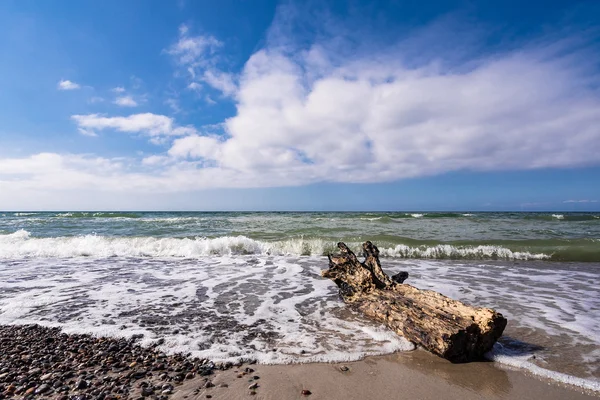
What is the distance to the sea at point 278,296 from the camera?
3861mm

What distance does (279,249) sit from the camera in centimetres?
1303

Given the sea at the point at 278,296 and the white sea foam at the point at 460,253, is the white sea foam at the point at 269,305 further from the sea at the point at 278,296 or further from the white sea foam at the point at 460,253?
the white sea foam at the point at 460,253

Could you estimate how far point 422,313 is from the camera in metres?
4.02

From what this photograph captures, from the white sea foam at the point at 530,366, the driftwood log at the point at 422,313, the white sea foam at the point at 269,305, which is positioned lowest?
the white sea foam at the point at 269,305

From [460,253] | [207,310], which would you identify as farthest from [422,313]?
[460,253]

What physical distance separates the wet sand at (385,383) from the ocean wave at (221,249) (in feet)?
29.4

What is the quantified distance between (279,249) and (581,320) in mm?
9654

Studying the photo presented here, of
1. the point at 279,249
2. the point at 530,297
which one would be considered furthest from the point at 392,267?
the point at 279,249

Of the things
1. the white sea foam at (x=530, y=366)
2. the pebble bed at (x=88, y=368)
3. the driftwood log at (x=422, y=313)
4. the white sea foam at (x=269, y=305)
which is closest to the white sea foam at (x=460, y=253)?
the white sea foam at (x=269, y=305)

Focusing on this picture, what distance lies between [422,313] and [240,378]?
2358 millimetres

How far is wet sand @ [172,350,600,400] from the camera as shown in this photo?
9.45 feet

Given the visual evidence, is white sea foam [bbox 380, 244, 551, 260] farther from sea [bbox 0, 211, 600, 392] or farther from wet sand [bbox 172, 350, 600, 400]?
wet sand [bbox 172, 350, 600, 400]

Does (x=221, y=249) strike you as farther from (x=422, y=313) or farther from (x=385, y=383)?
(x=385, y=383)

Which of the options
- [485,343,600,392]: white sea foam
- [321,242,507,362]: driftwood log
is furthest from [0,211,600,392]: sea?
[321,242,507,362]: driftwood log
